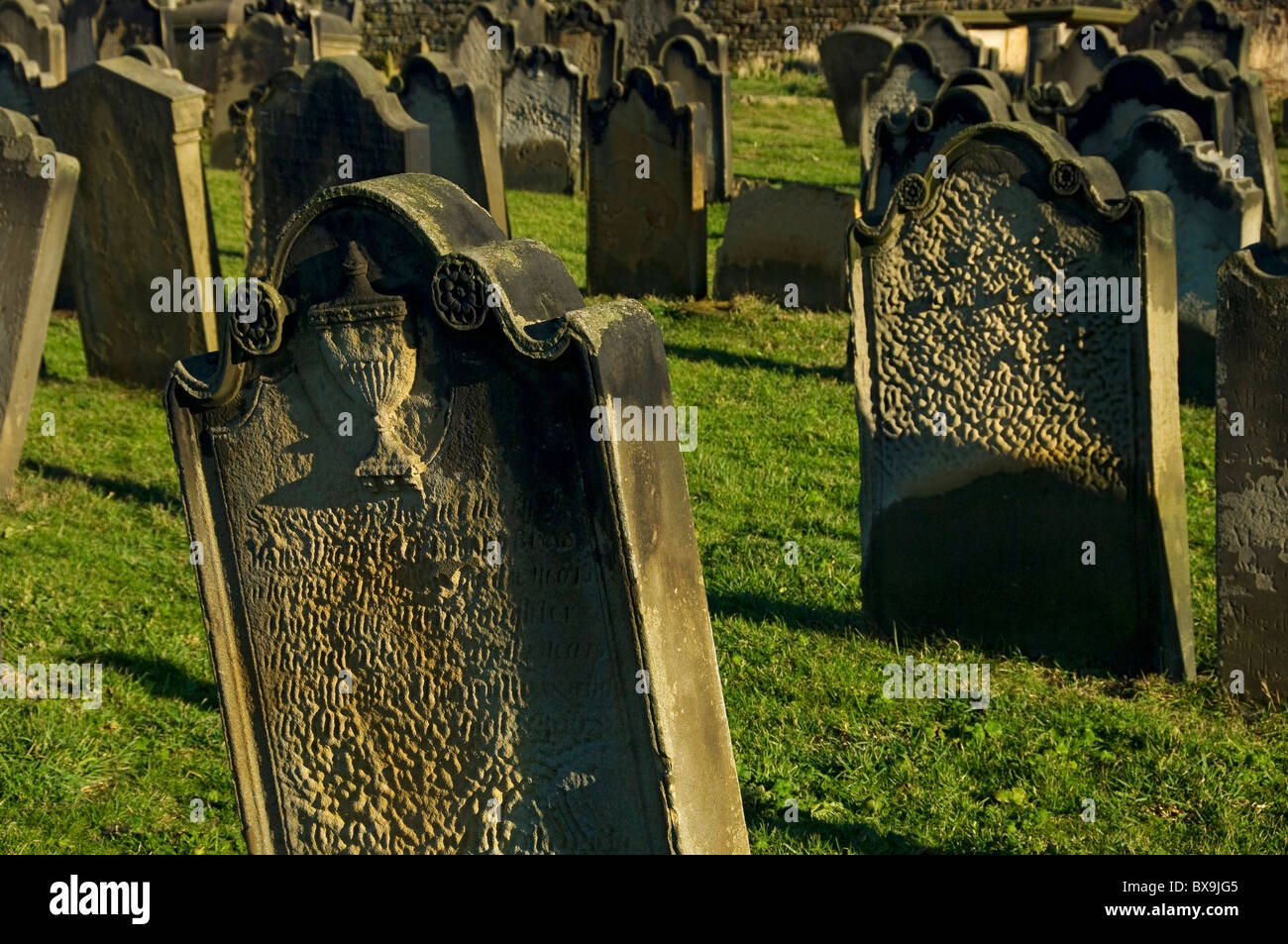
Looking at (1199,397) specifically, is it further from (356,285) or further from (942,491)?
(356,285)

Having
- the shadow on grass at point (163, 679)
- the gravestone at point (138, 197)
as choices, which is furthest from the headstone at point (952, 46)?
the shadow on grass at point (163, 679)

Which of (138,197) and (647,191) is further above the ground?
(647,191)

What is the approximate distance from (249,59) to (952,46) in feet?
23.6

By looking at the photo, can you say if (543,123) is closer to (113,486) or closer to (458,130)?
(458,130)

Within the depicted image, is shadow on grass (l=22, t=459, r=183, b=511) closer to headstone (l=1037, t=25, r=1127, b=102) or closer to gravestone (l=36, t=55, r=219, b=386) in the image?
gravestone (l=36, t=55, r=219, b=386)

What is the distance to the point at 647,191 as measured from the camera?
10.1m

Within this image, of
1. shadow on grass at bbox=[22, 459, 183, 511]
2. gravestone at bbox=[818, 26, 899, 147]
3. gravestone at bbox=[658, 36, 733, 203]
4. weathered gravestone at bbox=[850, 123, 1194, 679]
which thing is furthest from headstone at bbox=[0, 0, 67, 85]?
weathered gravestone at bbox=[850, 123, 1194, 679]

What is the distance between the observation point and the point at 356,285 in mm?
3037

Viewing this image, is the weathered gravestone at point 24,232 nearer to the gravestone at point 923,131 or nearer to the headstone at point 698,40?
the gravestone at point 923,131

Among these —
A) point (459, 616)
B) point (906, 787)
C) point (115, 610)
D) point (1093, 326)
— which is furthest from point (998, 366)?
point (115, 610)

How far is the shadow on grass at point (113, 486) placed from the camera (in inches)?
266

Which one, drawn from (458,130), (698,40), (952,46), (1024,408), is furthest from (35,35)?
(1024,408)

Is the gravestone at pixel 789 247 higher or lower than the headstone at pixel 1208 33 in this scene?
lower

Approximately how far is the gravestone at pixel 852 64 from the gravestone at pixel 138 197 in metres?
10.6
